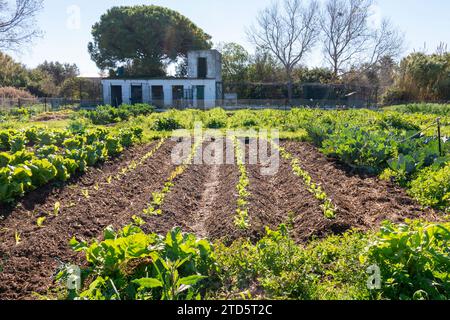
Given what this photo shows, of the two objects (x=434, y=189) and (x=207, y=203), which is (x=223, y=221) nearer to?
(x=207, y=203)

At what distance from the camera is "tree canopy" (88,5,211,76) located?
38969 mm

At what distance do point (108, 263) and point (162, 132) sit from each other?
1341 cm

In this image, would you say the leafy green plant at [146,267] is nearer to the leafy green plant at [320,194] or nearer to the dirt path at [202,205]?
the dirt path at [202,205]

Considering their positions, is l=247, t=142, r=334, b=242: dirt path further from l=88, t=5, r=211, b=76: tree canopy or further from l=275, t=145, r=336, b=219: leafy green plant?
l=88, t=5, r=211, b=76: tree canopy

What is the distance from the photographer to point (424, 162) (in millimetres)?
8648

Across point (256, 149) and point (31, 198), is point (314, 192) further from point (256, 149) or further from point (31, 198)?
point (256, 149)

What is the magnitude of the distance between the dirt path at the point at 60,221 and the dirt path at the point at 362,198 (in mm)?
3434

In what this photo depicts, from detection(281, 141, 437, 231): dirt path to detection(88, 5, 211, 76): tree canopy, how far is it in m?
32.6

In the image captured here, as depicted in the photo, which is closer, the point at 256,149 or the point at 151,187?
the point at 151,187

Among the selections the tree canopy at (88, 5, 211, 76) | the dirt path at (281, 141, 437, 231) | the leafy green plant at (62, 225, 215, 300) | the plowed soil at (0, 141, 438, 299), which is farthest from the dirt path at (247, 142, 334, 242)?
the tree canopy at (88, 5, 211, 76)

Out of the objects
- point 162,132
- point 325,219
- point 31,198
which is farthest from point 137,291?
point 162,132

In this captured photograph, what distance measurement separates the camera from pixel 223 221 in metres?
6.24

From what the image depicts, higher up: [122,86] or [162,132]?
[122,86]

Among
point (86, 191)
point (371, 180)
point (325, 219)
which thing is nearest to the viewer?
point (325, 219)
